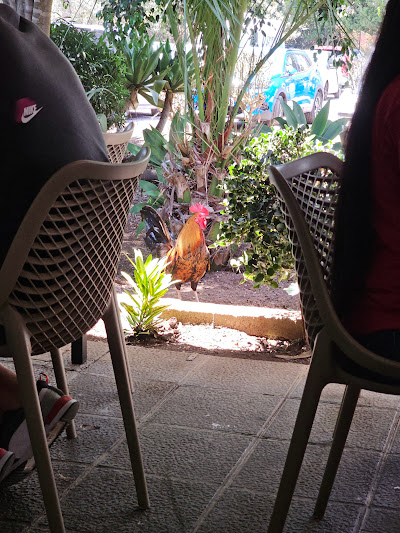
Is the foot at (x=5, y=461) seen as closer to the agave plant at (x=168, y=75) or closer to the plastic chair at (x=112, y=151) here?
the plastic chair at (x=112, y=151)

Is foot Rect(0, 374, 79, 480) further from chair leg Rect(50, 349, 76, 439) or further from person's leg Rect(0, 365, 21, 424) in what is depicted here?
chair leg Rect(50, 349, 76, 439)

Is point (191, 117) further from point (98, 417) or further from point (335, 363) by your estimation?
point (335, 363)

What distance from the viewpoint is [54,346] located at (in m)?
1.72

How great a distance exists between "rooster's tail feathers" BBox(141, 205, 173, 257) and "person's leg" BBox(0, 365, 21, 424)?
3024mm

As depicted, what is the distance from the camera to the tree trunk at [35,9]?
3.32 m

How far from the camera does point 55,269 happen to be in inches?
63.9

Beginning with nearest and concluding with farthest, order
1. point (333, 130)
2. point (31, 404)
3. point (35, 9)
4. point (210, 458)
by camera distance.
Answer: point (31, 404)
point (210, 458)
point (35, 9)
point (333, 130)

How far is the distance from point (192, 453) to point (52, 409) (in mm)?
656

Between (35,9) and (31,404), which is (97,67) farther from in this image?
(31,404)

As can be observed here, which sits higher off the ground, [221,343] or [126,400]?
[126,400]

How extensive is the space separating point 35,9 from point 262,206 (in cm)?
144

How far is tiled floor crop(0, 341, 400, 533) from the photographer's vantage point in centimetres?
194

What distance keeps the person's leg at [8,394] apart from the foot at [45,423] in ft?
0.17

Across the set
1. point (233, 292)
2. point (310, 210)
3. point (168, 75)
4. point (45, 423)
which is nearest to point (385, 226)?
point (310, 210)
